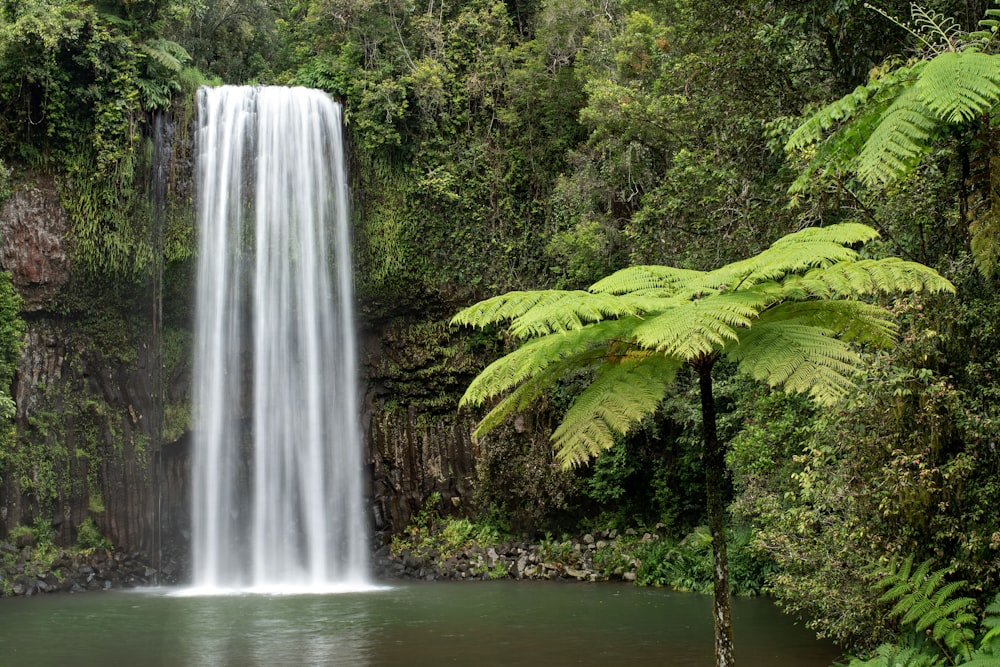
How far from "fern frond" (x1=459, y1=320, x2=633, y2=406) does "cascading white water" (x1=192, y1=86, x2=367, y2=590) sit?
526 inches

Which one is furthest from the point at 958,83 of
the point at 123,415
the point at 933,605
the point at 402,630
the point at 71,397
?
the point at 71,397

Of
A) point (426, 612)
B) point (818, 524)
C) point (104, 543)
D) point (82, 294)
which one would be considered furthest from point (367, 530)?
point (818, 524)

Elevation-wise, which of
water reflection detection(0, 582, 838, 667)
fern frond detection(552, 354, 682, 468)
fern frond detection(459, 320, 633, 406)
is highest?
fern frond detection(459, 320, 633, 406)

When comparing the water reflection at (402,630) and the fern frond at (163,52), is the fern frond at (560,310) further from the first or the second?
the fern frond at (163,52)

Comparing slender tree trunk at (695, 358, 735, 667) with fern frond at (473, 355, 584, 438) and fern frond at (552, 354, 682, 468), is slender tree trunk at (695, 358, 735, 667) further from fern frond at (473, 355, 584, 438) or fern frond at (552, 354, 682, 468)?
fern frond at (473, 355, 584, 438)

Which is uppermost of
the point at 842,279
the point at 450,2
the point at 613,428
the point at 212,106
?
the point at 450,2

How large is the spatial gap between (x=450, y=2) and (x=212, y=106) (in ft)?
23.3

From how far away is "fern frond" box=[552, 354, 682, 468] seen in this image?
521 cm

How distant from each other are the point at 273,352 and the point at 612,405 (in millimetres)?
14508

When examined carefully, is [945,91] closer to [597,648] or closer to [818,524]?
[818,524]

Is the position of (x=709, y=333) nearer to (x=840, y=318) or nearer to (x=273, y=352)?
A: (x=840, y=318)

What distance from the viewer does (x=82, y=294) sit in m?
18.3

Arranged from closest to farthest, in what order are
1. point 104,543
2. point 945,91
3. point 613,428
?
1. point 945,91
2. point 613,428
3. point 104,543

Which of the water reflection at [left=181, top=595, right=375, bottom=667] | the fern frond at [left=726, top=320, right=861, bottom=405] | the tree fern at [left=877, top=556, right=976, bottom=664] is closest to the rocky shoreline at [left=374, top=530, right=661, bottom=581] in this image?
the water reflection at [left=181, top=595, right=375, bottom=667]
